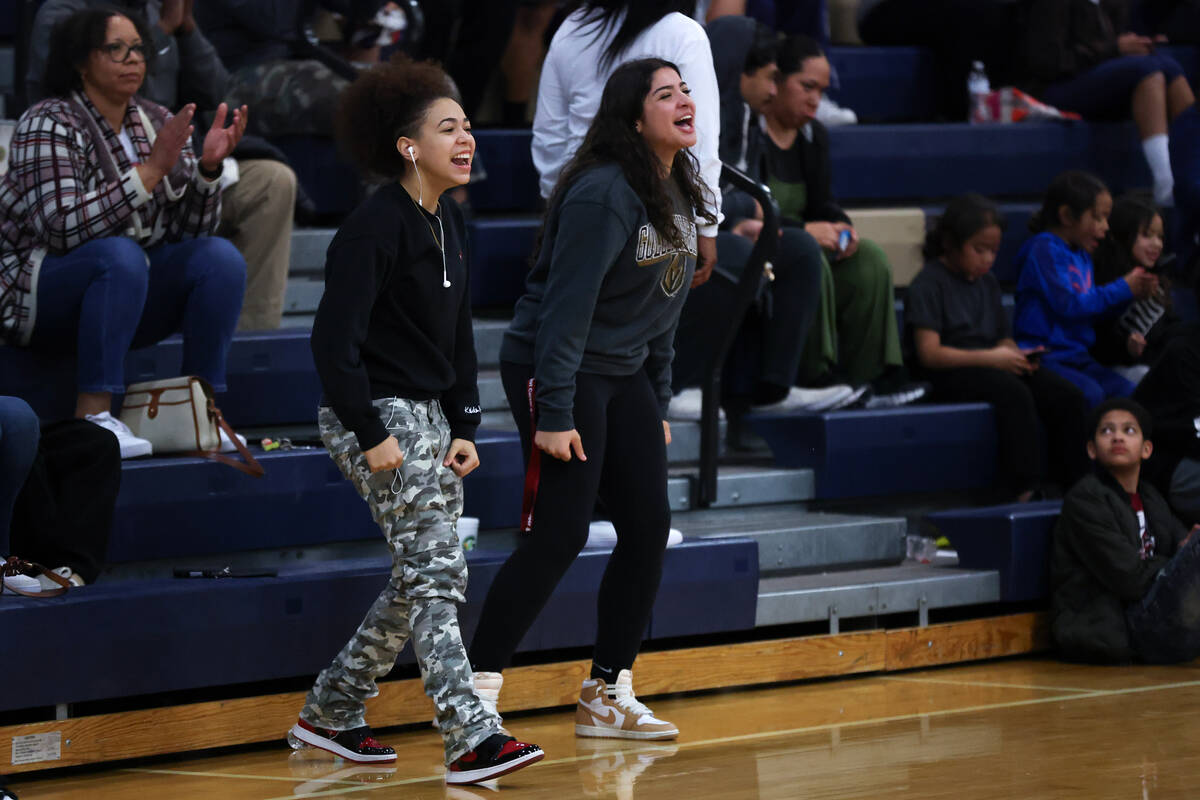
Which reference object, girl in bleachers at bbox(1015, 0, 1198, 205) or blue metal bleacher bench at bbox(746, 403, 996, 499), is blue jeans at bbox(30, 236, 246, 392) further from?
girl in bleachers at bbox(1015, 0, 1198, 205)

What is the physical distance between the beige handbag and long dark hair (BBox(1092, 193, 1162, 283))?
10.3ft

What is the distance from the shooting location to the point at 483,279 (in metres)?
5.51

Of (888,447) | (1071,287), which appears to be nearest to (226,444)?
(888,447)

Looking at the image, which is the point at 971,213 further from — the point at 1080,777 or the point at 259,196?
the point at 1080,777

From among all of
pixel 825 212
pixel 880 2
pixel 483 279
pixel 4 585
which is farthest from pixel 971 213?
pixel 4 585

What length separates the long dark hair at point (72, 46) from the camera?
429cm

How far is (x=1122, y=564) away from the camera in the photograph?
189 inches

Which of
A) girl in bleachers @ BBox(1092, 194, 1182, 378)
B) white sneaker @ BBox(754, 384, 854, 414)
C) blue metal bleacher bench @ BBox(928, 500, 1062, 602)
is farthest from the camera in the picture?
girl in bleachers @ BBox(1092, 194, 1182, 378)

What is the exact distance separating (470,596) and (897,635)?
126 centimetres

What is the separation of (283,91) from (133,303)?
1.35 meters

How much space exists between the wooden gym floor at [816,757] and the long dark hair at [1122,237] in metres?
1.97

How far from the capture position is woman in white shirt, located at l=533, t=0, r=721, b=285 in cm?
411

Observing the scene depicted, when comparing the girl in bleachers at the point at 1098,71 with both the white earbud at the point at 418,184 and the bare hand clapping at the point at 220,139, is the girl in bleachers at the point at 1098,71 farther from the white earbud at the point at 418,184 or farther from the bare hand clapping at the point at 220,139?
the white earbud at the point at 418,184

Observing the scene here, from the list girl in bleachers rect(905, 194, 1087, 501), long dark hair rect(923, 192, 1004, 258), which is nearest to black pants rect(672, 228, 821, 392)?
girl in bleachers rect(905, 194, 1087, 501)
